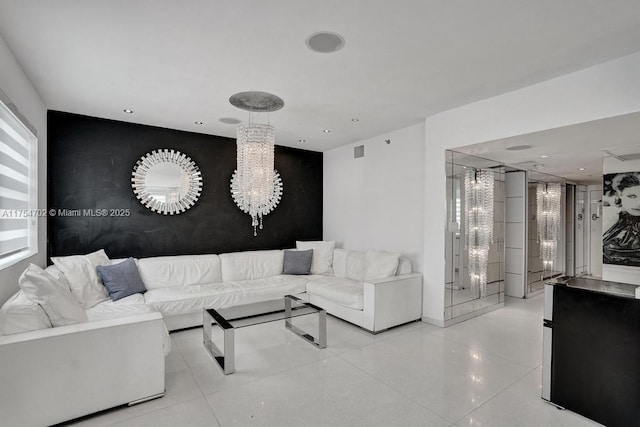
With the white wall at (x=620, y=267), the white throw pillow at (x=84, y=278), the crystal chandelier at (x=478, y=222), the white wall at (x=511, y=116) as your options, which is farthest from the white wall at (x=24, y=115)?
the white wall at (x=620, y=267)

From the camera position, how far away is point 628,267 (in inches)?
201

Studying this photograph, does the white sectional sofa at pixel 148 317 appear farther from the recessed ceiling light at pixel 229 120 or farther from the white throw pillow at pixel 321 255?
the recessed ceiling light at pixel 229 120

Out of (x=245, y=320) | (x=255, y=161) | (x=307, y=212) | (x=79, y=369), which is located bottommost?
(x=245, y=320)

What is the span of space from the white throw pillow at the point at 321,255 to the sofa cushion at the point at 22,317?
368cm

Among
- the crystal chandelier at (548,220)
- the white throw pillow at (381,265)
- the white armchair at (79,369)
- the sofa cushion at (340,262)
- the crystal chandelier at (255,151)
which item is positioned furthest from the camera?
the crystal chandelier at (548,220)

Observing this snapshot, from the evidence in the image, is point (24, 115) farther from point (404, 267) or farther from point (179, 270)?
point (404, 267)

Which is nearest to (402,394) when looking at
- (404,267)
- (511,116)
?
(404,267)

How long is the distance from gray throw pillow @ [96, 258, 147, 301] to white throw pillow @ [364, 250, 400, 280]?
3.11 metres

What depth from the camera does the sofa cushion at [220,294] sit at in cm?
374

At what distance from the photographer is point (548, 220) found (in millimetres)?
6086

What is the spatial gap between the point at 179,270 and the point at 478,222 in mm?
4394

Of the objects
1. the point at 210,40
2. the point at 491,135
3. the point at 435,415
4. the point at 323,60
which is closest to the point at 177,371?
the point at 435,415

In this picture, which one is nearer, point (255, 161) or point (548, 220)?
point (255, 161)

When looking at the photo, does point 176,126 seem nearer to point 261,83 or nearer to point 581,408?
point 261,83
